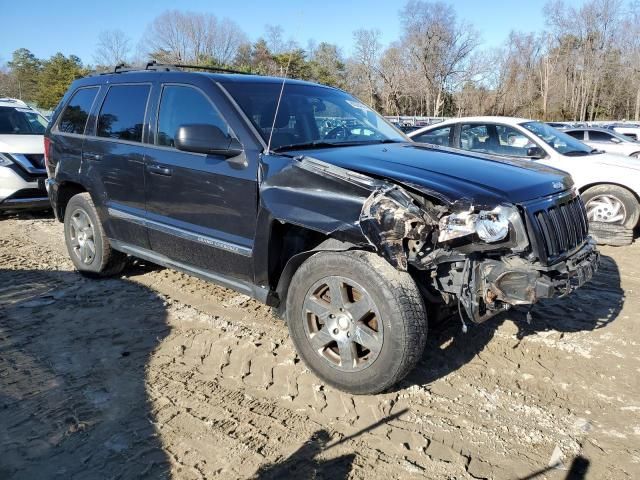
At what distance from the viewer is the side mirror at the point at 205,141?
3.48 m

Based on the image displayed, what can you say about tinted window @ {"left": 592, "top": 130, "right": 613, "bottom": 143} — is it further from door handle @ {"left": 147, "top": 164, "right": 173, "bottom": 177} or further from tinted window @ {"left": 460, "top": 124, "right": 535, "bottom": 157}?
Result: door handle @ {"left": 147, "top": 164, "right": 173, "bottom": 177}

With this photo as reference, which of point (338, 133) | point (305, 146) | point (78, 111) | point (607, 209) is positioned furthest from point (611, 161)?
point (78, 111)

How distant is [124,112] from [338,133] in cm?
196

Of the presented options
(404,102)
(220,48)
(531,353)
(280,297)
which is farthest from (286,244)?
(404,102)

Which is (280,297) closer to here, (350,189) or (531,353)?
(350,189)

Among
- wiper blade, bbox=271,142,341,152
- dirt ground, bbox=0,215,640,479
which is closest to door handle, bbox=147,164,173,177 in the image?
wiper blade, bbox=271,142,341,152

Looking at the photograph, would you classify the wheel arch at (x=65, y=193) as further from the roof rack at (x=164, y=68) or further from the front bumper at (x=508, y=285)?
the front bumper at (x=508, y=285)

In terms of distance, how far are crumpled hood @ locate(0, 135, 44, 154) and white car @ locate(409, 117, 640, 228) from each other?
19.7ft

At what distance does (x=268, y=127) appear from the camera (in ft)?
12.2

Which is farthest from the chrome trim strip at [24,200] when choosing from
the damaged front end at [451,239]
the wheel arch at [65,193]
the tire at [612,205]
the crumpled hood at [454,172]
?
the tire at [612,205]

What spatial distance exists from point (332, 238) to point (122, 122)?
250 cm

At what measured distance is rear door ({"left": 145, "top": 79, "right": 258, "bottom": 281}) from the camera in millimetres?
3586

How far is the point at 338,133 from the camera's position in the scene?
13.4 feet

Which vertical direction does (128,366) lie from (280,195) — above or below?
below
